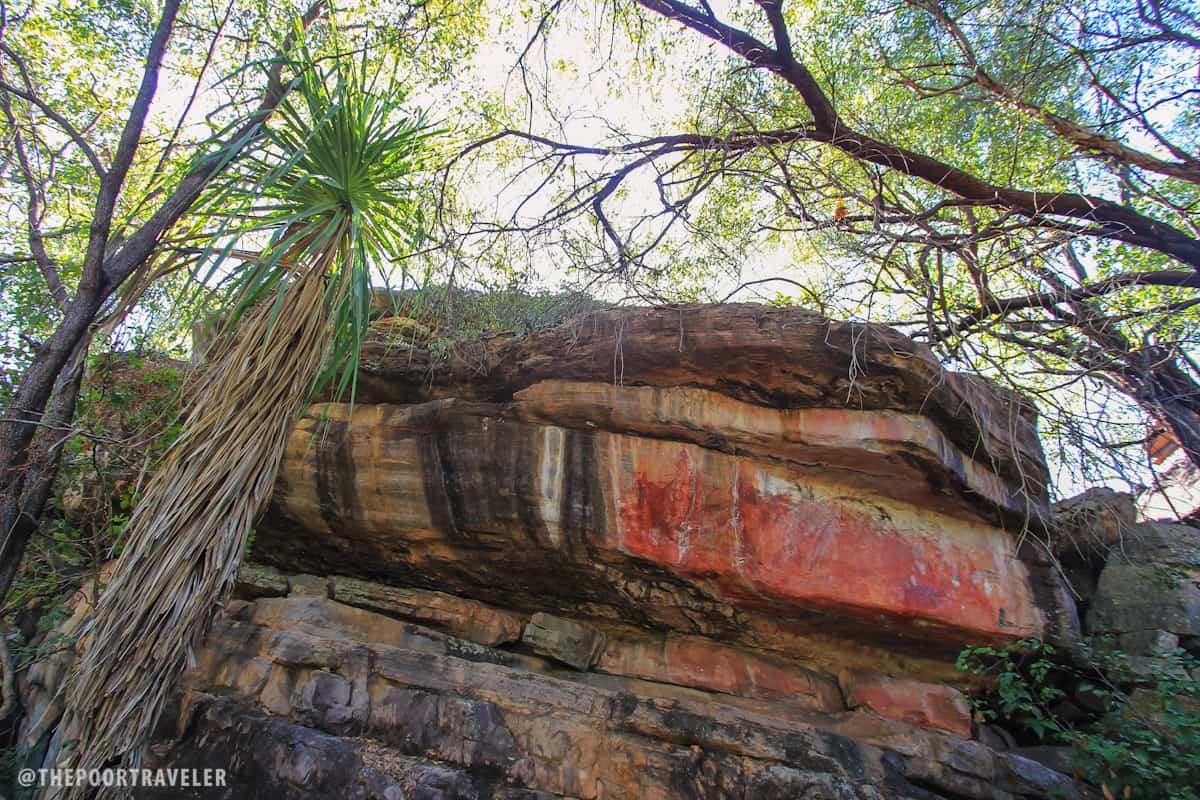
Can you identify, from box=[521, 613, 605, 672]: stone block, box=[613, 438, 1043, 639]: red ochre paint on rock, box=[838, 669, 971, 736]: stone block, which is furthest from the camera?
box=[521, 613, 605, 672]: stone block

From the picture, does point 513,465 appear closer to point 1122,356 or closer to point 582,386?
point 582,386

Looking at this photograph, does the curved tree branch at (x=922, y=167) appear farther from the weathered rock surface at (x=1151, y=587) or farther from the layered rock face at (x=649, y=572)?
the weathered rock surface at (x=1151, y=587)

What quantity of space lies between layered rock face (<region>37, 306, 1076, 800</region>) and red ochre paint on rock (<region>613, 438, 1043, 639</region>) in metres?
0.02

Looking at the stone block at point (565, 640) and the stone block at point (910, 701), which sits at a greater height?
the stone block at point (565, 640)

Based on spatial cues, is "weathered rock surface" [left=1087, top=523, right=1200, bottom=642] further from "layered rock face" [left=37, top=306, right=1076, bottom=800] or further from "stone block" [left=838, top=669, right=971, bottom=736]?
"stone block" [left=838, top=669, right=971, bottom=736]

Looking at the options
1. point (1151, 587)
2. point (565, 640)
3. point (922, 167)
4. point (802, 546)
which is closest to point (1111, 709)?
point (1151, 587)

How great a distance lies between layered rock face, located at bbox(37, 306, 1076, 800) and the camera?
16.2ft

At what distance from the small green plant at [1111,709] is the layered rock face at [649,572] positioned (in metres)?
0.28

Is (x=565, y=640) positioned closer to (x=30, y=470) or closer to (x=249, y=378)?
(x=249, y=378)

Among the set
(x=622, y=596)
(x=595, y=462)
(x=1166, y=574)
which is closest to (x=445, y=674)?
(x=622, y=596)

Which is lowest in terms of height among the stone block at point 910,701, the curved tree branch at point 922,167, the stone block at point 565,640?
the stone block at point 910,701

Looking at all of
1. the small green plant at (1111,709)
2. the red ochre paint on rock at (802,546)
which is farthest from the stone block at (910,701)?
the red ochre paint on rock at (802,546)

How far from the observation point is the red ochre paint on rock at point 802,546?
17.7 ft

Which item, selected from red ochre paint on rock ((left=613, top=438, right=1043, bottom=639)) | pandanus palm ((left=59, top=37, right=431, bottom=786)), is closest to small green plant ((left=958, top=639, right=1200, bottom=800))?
red ochre paint on rock ((left=613, top=438, right=1043, bottom=639))
